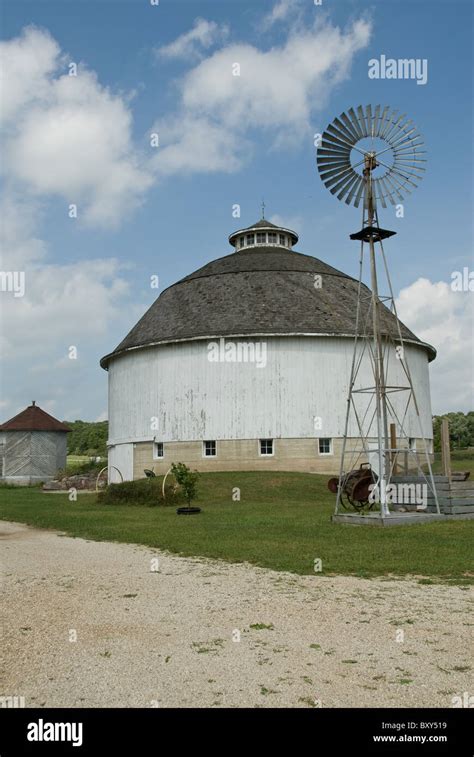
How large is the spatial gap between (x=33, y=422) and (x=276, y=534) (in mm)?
43521

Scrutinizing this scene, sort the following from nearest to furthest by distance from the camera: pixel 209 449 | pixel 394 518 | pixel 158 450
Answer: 1. pixel 394 518
2. pixel 209 449
3. pixel 158 450

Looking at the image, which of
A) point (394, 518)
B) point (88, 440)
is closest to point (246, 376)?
point (394, 518)

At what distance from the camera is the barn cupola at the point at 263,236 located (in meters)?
46.4

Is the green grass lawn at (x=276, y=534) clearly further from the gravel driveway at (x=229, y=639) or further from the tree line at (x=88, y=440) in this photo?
the tree line at (x=88, y=440)

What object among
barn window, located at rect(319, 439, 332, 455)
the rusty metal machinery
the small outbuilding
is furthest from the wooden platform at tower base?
the small outbuilding

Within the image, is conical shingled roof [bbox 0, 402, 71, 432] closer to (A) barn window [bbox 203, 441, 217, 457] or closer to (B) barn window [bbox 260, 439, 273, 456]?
(A) barn window [bbox 203, 441, 217, 457]

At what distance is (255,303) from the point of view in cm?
3766

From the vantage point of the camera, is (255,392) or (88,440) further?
(88,440)

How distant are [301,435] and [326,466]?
215 cm

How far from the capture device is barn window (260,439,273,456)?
116 feet

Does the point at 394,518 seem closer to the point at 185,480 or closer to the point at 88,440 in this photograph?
the point at 185,480

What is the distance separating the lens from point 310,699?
17.8 feet

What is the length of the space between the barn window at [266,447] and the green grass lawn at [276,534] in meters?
6.53
